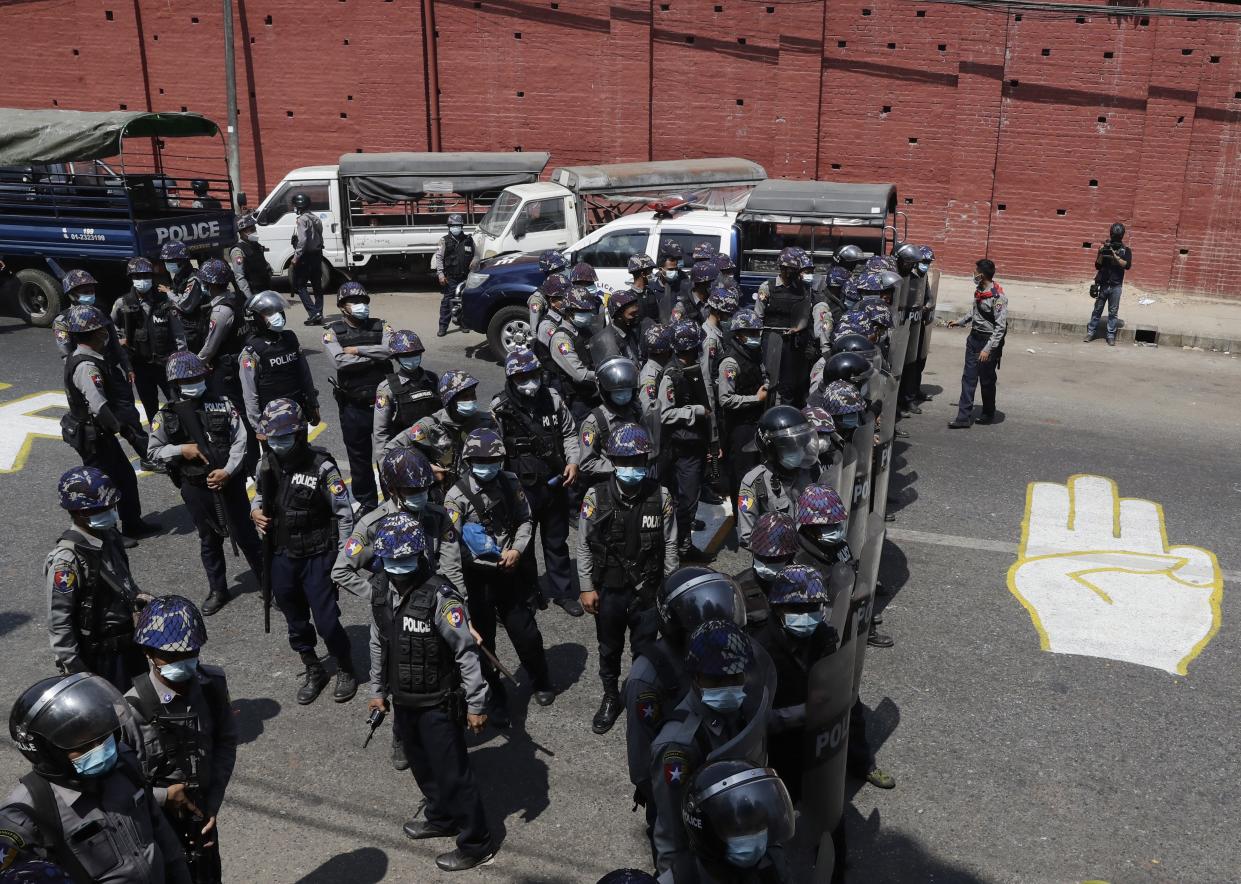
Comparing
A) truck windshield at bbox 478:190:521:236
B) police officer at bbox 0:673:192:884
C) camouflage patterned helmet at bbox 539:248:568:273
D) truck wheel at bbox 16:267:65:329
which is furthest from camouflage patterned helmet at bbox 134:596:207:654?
truck windshield at bbox 478:190:521:236

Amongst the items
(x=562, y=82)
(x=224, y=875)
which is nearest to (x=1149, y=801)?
(x=224, y=875)

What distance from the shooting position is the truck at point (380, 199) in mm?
18734

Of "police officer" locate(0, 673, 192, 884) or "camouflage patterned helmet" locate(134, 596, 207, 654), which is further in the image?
"camouflage patterned helmet" locate(134, 596, 207, 654)

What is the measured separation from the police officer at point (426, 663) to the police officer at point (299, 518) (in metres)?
1.45

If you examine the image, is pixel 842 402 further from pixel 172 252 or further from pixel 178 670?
pixel 172 252

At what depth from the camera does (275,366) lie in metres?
8.84

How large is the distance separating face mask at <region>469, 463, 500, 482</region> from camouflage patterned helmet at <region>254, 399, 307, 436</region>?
43.5 inches

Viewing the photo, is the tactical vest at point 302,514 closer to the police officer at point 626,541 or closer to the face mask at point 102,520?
the face mask at point 102,520

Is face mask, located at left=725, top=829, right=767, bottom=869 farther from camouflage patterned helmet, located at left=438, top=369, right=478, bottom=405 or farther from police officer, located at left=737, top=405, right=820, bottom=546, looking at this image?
camouflage patterned helmet, located at left=438, top=369, right=478, bottom=405

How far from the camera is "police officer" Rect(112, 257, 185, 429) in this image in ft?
33.9

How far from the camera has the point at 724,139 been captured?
68.4ft

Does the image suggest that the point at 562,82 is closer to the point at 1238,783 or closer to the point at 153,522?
the point at 153,522

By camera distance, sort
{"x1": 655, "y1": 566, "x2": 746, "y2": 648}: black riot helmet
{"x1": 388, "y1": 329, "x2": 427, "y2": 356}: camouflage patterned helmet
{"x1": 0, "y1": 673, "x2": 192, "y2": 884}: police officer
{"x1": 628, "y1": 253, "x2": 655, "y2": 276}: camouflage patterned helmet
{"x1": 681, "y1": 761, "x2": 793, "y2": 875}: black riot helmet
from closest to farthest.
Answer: {"x1": 681, "y1": 761, "x2": 793, "y2": 875}: black riot helmet < {"x1": 0, "y1": 673, "x2": 192, "y2": 884}: police officer < {"x1": 655, "y1": 566, "x2": 746, "y2": 648}: black riot helmet < {"x1": 388, "y1": 329, "x2": 427, "y2": 356}: camouflage patterned helmet < {"x1": 628, "y1": 253, "x2": 655, "y2": 276}: camouflage patterned helmet

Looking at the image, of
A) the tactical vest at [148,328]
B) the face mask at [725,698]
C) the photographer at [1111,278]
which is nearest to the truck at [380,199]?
the tactical vest at [148,328]
